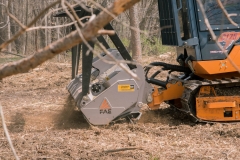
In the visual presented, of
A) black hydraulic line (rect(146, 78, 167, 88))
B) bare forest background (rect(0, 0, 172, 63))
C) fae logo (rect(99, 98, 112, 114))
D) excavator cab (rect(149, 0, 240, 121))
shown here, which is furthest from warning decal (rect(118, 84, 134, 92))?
bare forest background (rect(0, 0, 172, 63))

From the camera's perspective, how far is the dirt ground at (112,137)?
5.66 meters

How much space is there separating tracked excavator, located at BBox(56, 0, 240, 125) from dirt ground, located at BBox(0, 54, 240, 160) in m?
0.25

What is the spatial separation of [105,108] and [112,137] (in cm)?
49

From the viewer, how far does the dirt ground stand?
5.66m

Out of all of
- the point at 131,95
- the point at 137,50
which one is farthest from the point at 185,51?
the point at 137,50

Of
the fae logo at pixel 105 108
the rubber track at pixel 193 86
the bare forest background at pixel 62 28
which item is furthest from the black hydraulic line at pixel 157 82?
the bare forest background at pixel 62 28

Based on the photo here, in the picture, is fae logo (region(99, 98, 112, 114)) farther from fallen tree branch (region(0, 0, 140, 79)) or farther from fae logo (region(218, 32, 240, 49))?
fallen tree branch (region(0, 0, 140, 79))

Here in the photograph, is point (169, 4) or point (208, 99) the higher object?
point (169, 4)

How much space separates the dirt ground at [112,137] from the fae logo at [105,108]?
0.86 ft

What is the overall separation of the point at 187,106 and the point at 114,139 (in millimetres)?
1290

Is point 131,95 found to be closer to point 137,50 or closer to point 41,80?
point 41,80

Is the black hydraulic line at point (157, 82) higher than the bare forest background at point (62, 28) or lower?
higher

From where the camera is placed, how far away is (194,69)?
7.01 metres

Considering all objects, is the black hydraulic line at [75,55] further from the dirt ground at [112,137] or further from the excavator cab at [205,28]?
the excavator cab at [205,28]
